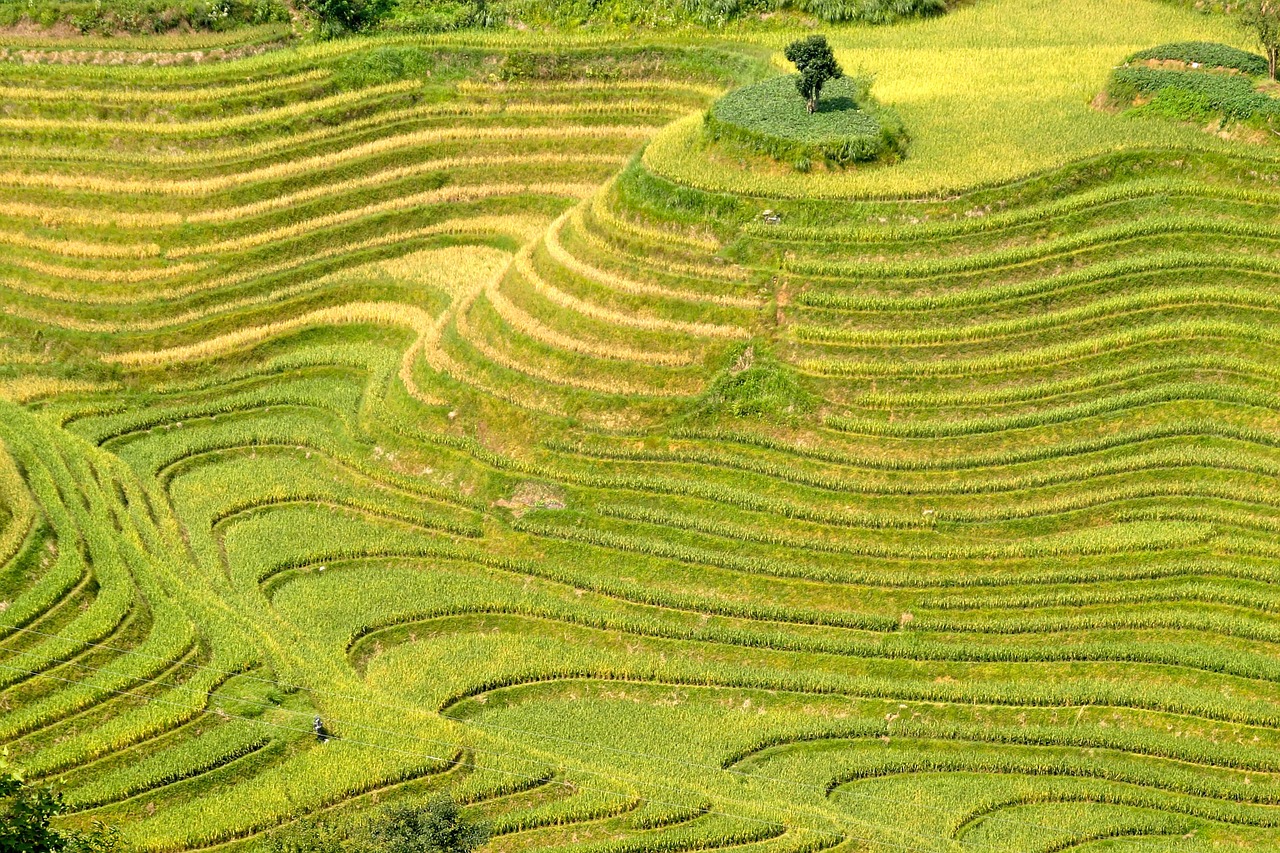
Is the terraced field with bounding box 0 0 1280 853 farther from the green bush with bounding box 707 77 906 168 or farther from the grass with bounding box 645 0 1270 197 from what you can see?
the green bush with bounding box 707 77 906 168

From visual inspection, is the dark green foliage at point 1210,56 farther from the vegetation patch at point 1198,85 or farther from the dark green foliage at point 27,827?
the dark green foliage at point 27,827

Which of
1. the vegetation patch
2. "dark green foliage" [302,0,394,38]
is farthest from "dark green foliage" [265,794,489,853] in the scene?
"dark green foliage" [302,0,394,38]

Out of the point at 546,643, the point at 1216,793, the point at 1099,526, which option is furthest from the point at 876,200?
the point at 1216,793

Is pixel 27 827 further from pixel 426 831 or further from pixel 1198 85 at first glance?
pixel 1198 85

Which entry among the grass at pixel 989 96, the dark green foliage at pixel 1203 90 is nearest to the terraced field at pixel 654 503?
the grass at pixel 989 96

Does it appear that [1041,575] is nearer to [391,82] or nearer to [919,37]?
[919,37]
